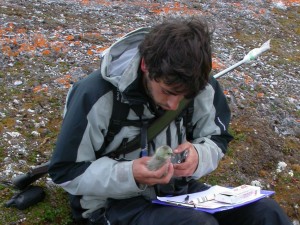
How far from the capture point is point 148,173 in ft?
11.2

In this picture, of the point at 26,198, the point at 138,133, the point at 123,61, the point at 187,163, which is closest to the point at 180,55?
the point at 123,61

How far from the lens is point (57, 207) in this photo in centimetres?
453

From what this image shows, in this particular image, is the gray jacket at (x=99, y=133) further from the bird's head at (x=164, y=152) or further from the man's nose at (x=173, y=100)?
the bird's head at (x=164, y=152)

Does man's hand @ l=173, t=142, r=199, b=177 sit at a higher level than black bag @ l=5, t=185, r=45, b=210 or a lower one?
higher

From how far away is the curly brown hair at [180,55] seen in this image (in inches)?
120

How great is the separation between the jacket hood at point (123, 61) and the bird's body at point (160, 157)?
58 cm

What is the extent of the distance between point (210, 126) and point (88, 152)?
1.26 metres

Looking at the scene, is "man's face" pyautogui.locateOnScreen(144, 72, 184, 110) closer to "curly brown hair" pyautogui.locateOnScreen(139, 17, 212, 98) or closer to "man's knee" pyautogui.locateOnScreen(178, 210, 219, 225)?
"curly brown hair" pyautogui.locateOnScreen(139, 17, 212, 98)

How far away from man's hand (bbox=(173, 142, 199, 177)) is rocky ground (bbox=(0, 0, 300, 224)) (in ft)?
4.63

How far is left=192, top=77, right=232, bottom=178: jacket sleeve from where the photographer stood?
4023 mm

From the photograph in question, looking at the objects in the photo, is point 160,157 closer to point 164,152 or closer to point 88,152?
point 164,152

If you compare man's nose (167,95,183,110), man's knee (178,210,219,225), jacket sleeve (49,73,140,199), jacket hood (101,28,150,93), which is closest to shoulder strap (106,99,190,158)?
jacket sleeve (49,73,140,199)

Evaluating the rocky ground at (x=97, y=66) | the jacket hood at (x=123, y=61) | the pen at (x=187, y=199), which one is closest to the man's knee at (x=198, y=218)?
the pen at (x=187, y=199)

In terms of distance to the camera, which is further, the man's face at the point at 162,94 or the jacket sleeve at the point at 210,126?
the jacket sleeve at the point at 210,126
